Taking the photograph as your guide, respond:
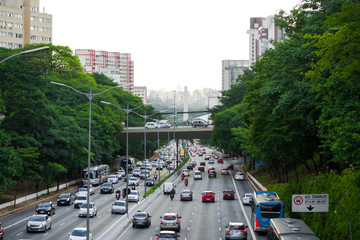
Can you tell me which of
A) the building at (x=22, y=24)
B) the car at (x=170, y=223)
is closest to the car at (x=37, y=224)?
the car at (x=170, y=223)

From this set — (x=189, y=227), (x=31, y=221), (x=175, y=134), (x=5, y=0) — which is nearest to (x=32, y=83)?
(x=31, y=221)

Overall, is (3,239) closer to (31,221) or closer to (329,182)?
(31,221)

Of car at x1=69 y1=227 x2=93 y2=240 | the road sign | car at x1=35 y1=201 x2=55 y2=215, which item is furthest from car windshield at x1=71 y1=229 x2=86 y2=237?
car at x1=35 y1=201 x2=55 y2=215

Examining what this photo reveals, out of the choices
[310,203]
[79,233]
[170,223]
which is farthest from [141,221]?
[310,203]

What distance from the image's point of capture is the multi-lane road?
33.1m

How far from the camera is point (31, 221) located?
34625 millimetres

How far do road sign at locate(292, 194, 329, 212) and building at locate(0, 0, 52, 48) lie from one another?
4639 inches

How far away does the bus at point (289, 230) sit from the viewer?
21.3m

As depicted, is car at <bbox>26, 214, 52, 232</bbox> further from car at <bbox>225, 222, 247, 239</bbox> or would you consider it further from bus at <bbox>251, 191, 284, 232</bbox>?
→ bus at <bbox>251, 191, 284, 232</bbox>

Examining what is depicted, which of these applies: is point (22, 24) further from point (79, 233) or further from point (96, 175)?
point (79, 233)

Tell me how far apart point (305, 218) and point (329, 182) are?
3.25 m

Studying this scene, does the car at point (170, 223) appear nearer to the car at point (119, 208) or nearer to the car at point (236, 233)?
the car at point (236, 233)

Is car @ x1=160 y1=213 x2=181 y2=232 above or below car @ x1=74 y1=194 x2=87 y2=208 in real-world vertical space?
above

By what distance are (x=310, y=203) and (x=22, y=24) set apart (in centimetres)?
12248
